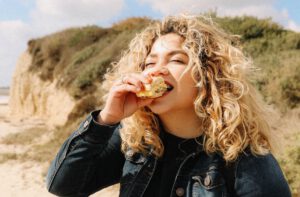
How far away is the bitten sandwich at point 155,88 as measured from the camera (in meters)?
2.15

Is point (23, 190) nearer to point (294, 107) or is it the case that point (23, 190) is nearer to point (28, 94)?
point (294, 107)

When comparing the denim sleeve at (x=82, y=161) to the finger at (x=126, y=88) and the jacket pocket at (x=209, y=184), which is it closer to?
the finger at (x=126, y=88)

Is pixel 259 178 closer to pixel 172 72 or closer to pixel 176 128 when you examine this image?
pixel 176 128

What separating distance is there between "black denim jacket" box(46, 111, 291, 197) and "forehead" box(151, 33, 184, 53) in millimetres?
523

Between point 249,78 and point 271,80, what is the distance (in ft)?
28.4

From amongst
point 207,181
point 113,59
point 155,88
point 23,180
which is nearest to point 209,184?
point 207,181

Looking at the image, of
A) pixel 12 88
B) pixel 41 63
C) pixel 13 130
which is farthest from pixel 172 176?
pixel 12 88

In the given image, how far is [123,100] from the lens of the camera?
236 centimetres

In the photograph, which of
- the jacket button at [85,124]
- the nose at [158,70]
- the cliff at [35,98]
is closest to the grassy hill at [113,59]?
the cliff at [35,98]

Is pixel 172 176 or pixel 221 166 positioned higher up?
pixel 221 166

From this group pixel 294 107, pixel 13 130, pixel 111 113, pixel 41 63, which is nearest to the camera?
pixel 111 113

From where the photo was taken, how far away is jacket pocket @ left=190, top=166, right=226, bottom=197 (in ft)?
6.72

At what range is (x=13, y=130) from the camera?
1809 cm

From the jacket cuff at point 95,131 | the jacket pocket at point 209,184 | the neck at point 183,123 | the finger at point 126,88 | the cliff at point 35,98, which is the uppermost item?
the finger at point 126,88
